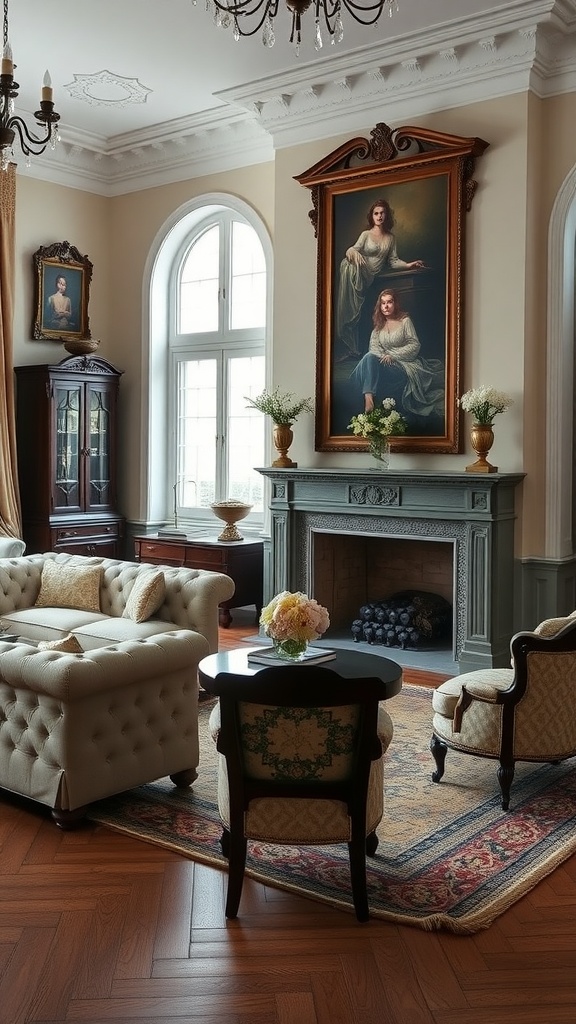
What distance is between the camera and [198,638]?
14.7ft

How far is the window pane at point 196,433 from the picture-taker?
9.44 metres

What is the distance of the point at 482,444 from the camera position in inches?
262

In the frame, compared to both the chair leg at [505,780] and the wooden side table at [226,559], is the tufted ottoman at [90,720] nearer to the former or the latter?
the chair leg at [505,780]

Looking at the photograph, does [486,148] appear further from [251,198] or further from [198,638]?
[198,638]

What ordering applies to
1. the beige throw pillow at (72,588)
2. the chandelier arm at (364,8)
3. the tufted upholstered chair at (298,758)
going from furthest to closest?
the beige throw pillow at (72,588), the chandelier arm at (364,8), the tufted upholstered chair at (298,758)

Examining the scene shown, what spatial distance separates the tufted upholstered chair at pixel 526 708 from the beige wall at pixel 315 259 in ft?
8.43

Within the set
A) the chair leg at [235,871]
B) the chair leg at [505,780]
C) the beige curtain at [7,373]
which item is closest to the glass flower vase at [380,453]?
the chair leg at [505,780]

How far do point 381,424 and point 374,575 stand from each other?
1.58 m

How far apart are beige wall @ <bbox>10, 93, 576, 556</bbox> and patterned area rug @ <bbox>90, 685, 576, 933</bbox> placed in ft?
8.45

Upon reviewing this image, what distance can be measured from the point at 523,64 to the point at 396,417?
99.2 inches

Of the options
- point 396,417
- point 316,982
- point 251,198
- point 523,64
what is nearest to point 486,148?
point 523,64

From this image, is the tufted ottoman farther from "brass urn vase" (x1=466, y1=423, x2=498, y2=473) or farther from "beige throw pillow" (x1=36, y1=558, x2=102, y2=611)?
"brass urn vase" (x1=466, y1=423, x2=498, y2=473)

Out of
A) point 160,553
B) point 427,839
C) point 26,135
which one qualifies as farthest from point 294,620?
point 160,553

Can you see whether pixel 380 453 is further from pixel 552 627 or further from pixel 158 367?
pixel 158 367
